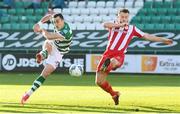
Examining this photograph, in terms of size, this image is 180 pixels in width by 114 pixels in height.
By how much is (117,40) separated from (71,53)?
45.4 feet

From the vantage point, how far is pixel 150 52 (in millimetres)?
27641

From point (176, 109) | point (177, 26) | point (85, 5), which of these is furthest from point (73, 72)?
point (85, 5)

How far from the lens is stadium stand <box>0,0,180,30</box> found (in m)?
30.1

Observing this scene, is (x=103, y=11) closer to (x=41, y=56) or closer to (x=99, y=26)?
(x=99, y=26)

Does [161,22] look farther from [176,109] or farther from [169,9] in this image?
[176,109]

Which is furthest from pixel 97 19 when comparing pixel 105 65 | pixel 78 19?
pixel 105 65

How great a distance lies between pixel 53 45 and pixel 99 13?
16.8 meters

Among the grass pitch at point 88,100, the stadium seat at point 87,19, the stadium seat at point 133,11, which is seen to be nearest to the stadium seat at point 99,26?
the stadium seat at point 87,19

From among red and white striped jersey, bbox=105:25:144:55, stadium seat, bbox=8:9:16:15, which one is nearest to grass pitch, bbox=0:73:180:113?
red and white striped jersey, bbox=105:25:144:55

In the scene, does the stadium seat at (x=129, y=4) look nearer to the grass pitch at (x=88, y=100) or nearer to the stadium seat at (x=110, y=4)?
the stadium seat at (x=110, y=4)

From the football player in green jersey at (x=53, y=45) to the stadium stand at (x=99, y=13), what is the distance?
48.7 ft

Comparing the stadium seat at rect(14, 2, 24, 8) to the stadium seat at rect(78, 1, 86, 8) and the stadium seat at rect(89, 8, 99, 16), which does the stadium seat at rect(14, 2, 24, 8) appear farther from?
the stadium seat at rect(89, 8, 99, 16)

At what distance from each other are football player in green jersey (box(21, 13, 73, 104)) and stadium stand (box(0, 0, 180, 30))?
14.9 metres

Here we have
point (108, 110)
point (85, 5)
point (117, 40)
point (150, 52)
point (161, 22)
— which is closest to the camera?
point (108, 110)
